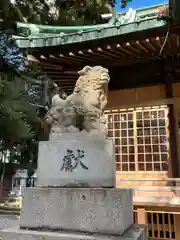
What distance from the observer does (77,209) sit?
2.43m

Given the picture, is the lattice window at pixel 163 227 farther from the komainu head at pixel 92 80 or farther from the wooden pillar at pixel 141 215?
the komainu head at pixel 92 80

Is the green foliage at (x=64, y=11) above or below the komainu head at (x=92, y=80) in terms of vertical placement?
above

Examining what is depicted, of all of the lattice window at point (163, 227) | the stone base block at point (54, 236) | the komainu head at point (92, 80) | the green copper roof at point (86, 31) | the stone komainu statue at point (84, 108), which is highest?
the green copper roof at point (86, 31)

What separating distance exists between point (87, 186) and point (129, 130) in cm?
432

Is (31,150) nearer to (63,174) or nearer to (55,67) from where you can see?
Result: (55,67)

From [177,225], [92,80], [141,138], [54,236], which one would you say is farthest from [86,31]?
[177,225]

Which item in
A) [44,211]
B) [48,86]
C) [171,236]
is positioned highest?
[48,86]

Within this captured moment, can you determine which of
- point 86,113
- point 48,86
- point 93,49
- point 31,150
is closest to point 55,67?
point 93,49

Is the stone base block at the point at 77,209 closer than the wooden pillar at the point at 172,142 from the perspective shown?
Yes

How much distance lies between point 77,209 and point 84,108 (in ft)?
3.48

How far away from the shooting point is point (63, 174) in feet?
8.70

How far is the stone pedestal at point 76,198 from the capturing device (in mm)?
2344

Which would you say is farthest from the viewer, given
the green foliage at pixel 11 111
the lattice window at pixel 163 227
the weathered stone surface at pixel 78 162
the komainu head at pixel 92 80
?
the green foliage at pixel 11 111

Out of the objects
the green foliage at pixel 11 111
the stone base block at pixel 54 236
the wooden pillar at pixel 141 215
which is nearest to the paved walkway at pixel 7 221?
the stone base block at pixel 54 236
